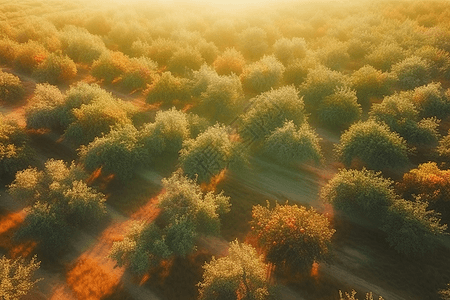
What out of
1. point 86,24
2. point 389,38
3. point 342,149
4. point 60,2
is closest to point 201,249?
point 342,149

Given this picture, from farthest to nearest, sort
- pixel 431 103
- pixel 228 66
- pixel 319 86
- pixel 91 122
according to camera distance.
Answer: pixel 228 66 < pixel 319 86 < pixel 431 103 < pixel 91 122

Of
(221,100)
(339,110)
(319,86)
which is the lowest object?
(221,100)

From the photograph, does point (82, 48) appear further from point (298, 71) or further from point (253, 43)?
point (298, 71)

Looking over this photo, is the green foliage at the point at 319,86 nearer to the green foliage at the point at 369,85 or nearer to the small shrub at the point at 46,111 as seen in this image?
the green foliage at the point at 369,85

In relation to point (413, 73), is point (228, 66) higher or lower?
lower

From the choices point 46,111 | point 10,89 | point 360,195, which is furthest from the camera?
point 10,89

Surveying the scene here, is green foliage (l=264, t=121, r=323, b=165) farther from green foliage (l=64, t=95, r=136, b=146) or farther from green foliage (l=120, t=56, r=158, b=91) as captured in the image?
green foliage (l=120, t=56, r=158, b=91)

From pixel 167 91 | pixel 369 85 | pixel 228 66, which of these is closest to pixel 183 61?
→ pixel 228 66

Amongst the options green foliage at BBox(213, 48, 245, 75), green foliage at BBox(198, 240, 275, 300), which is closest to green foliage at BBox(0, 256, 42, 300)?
green foliage at BBox(198, 240, 275, 300)
